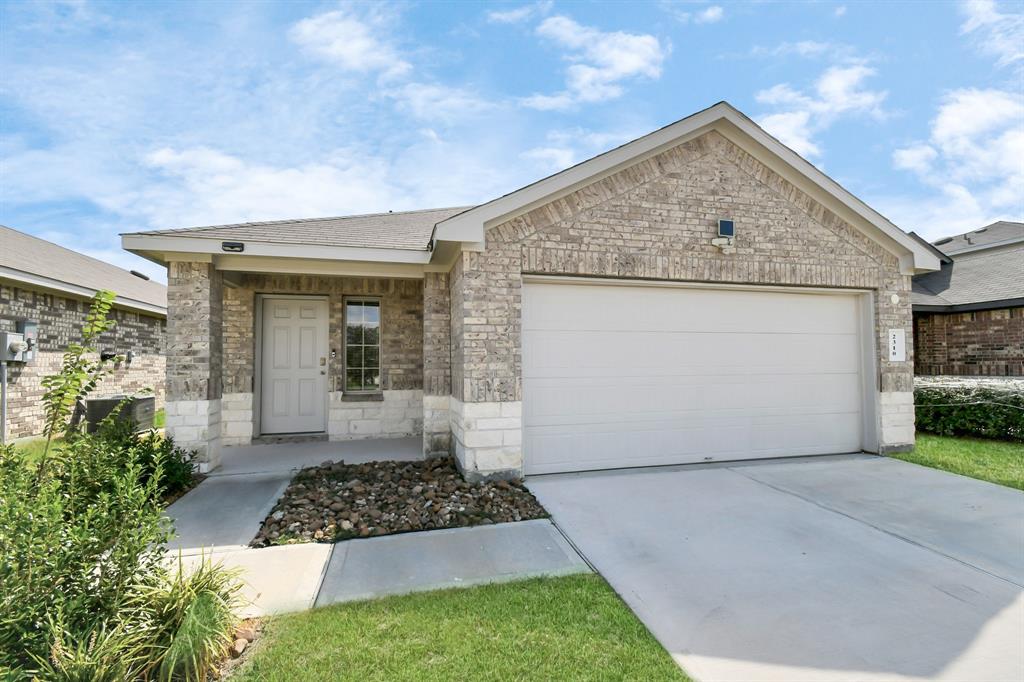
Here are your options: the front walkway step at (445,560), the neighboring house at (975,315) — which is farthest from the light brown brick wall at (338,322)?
the neighboring house at (975,315)

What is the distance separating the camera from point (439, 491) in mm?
5223

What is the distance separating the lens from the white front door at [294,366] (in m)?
8.15

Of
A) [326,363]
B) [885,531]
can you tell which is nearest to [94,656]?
[885,531]

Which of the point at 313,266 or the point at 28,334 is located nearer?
the point at 313,266

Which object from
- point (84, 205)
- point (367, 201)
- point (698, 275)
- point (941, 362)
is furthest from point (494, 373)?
point (84, 205)

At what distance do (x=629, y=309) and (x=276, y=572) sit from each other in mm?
4859

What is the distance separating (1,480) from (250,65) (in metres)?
5.97

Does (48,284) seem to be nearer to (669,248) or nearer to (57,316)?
(57,316)

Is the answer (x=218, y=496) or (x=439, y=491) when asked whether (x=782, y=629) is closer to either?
(x=439, y=491)

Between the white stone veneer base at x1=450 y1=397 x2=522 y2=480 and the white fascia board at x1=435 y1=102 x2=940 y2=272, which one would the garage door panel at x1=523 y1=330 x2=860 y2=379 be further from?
the white fascia board at x1=435 y1=102 x2=940 y2=272

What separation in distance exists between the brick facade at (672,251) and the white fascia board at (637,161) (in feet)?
0.45

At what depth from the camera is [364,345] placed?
8367 millimetres

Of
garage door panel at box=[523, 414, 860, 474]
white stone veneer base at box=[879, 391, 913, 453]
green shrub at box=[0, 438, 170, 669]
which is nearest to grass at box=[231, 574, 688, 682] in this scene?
green shrub at box=[0, 438, 170, 669]

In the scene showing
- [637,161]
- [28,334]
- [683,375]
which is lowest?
[683,375]
